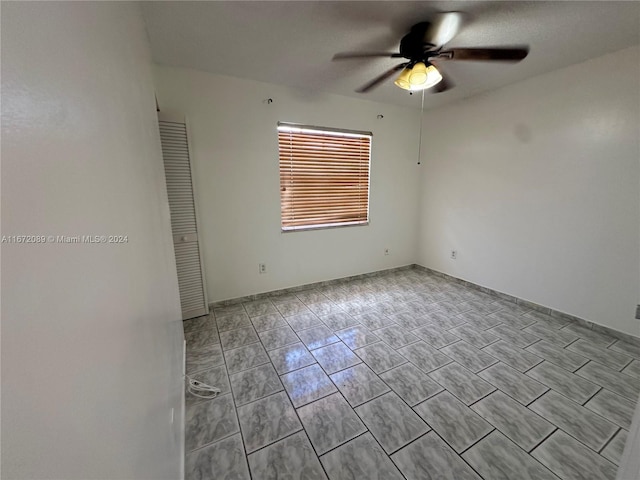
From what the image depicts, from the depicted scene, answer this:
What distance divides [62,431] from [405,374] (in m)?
2.02

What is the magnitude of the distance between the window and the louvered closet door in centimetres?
103

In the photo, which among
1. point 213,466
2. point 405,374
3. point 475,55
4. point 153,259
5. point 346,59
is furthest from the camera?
point 346,59

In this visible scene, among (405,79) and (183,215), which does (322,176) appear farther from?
(183,215)

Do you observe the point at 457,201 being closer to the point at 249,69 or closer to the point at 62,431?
the point at 249,69

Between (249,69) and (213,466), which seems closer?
(213,466)

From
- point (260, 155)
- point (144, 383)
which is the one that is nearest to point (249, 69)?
point (260, 155)

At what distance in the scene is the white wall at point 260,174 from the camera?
262 centimetres

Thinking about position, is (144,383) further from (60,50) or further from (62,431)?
(60,50)

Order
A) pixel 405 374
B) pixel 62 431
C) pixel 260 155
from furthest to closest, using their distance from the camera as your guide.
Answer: pixel 260 155, pixel 405 374, pixel 62 431

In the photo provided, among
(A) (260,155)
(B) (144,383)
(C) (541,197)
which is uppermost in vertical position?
(A) (260,155)

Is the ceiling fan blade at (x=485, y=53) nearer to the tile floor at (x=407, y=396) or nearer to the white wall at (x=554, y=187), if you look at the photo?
the white wall at (x=554, y=187)

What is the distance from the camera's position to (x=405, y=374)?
6.27ft

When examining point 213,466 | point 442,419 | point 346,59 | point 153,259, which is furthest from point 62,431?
point 346,59

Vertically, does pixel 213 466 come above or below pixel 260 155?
below
